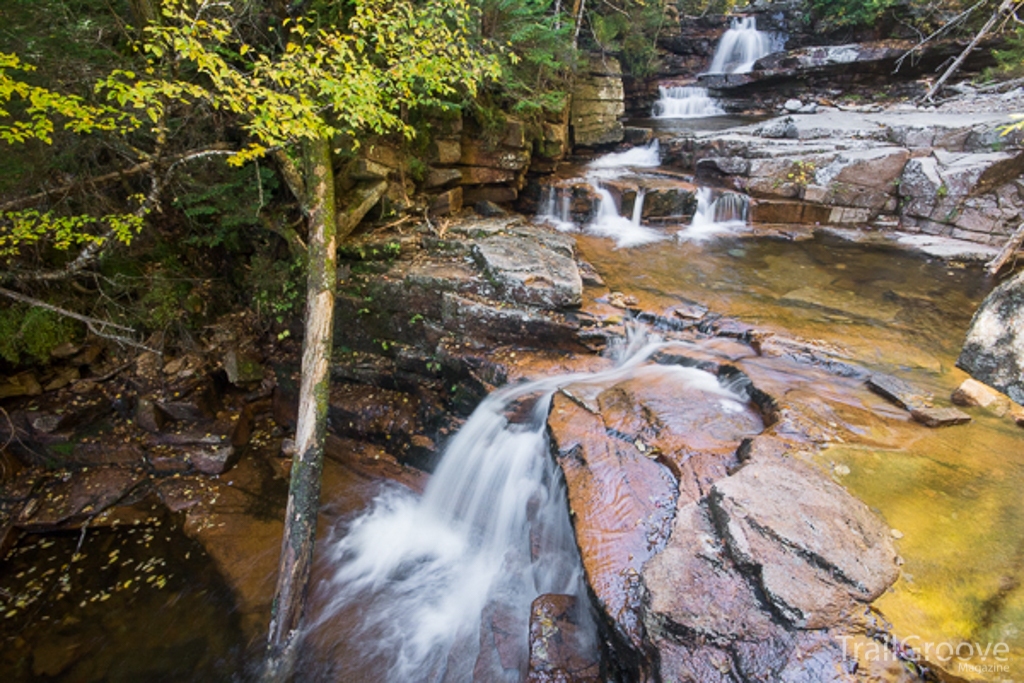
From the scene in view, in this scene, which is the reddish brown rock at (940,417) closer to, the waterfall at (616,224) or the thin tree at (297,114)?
the thin tree at (297,114)

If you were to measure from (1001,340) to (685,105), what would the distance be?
1618cm

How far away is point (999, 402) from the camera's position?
4141 millimetres

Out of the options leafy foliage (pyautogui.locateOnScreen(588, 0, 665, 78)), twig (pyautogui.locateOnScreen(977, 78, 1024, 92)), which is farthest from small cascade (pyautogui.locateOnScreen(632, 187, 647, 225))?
twig (pyautogui.locateOnScreen(977, 78, 1024, 92))

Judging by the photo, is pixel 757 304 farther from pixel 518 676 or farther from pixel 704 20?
pixel 704 20

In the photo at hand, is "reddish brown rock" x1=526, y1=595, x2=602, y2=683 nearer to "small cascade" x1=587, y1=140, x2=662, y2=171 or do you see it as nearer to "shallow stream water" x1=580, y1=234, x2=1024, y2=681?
"shallow stream water" x1=580, y1=234, x2=1024, y2=681

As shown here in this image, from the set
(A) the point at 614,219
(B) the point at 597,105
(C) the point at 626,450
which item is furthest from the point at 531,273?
(B) the point at 597,105

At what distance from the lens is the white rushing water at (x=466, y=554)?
162 inches

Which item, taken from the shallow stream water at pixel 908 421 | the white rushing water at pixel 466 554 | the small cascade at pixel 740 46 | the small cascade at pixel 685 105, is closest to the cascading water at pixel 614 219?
the shallow stream water at pixel 908 421

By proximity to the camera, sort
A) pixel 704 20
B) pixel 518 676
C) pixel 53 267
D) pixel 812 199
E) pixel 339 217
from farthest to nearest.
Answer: pixel 704 20
pixel 812 199
pixel 339 217
pixel 53 267
pixel 518 676

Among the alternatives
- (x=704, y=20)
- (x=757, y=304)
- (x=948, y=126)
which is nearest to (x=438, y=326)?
(x=757, y=304)

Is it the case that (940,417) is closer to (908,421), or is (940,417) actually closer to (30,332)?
(908,421)

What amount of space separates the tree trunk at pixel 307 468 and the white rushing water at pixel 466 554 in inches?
14.6

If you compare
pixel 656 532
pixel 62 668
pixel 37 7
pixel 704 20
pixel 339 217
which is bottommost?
pixel 62 668

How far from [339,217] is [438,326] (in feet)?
7.56
